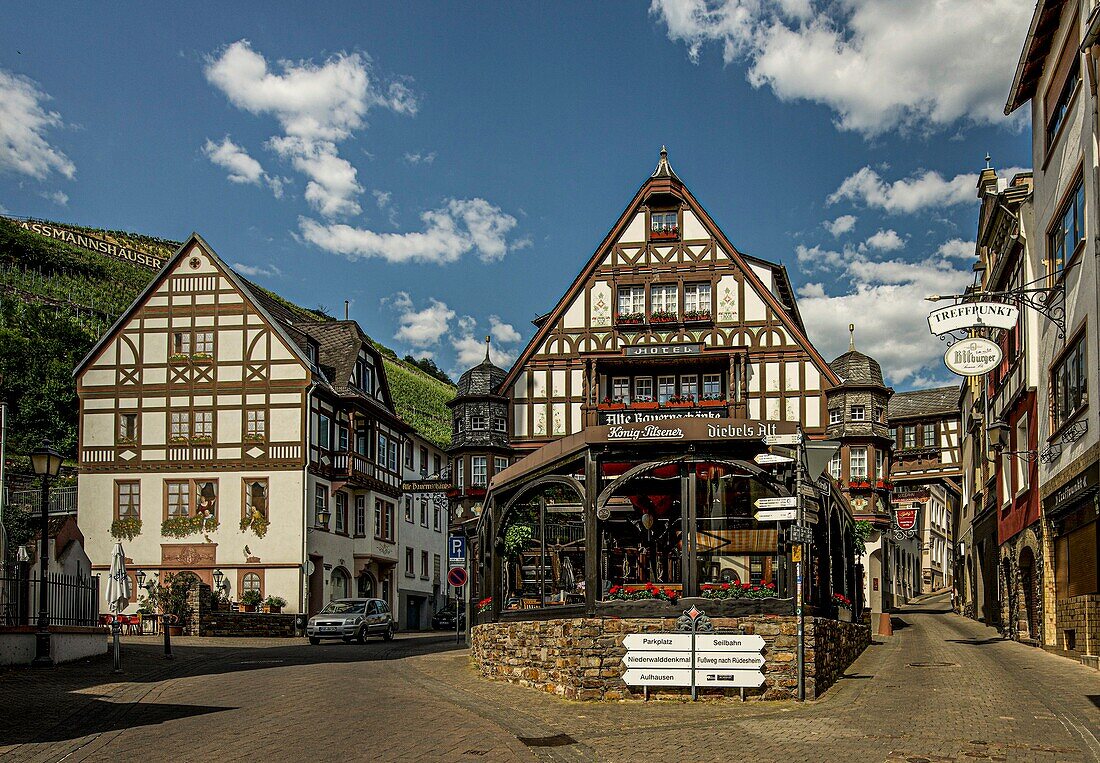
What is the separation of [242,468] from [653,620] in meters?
29.8

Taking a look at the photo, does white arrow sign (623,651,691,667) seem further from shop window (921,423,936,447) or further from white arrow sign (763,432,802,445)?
shop window (921,423,936,447)

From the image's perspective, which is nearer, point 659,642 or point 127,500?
point 659,642

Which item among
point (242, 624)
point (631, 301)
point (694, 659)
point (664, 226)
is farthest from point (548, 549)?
point (664, 226)

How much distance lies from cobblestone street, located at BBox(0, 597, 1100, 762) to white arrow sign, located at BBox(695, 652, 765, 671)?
1.84ft

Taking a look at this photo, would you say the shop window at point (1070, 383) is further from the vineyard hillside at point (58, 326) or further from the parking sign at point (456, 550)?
the vineyard hillside at point (58, 326)

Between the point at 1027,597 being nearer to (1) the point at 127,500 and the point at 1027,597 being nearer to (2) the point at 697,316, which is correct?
(2) the point at 697,316

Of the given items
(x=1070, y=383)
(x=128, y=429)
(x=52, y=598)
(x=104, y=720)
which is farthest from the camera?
(x=128, y=429)

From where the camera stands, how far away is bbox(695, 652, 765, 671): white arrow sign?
17.1 meters

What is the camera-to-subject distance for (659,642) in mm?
17359

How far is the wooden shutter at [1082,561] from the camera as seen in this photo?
2028 centimetres

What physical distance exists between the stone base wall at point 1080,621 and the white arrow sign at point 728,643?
22.8 feet

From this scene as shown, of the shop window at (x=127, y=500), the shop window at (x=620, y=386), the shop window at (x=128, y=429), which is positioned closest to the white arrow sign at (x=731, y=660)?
the shop window at (x=620, y=386)

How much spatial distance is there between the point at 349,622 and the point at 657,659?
21056 millimetres

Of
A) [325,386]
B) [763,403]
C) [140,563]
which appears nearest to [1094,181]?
[763,403]
